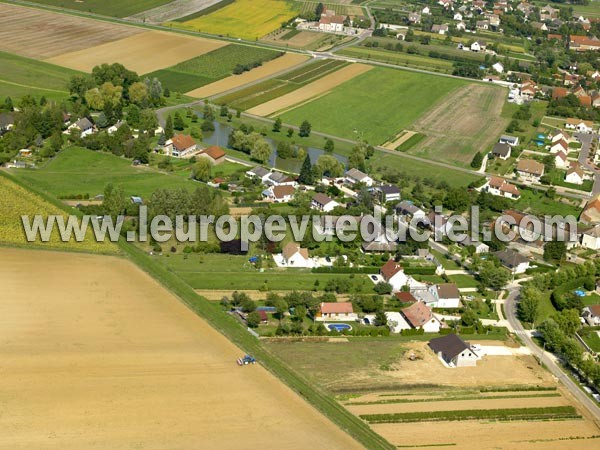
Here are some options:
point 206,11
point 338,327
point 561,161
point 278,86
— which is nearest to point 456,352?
point 338,327

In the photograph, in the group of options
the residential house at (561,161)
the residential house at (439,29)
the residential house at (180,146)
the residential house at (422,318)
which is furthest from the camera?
the residential house at (439,29)

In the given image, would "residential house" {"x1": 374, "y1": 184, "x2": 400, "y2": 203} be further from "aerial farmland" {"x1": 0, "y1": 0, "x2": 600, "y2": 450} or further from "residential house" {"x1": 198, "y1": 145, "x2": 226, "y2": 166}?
"residential house" {"x1": 198, "y1": 145, "x2": 226, "y2": 166}

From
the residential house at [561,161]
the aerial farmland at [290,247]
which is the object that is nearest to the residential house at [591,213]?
the aerial farmland at [290,247]

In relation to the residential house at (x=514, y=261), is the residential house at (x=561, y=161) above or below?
above

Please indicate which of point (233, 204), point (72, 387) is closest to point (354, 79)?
point (233, 204)

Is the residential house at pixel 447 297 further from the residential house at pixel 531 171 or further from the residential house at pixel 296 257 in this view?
the residential house at pixel 531 171

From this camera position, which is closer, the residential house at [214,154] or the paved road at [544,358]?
the paved road at [544,358]

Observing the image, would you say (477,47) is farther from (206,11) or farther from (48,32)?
(48,32)
